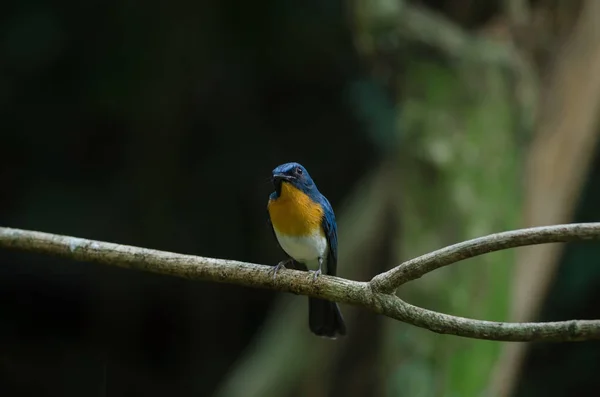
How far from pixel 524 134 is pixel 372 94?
4.26ft

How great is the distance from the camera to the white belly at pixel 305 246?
324 cm

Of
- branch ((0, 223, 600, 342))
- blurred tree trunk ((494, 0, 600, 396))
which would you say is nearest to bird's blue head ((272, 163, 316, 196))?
branch ((0, 223, 600, 342))

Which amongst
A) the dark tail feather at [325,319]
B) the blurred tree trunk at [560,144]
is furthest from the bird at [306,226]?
the blurred tree trunk at [560,144]

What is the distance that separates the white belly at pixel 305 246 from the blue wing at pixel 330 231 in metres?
0.04

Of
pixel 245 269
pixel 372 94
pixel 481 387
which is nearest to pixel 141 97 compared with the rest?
pixel 372 94

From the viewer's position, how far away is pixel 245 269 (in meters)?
2.47

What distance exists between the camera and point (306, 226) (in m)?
3.21

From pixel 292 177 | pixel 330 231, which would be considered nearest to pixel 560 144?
pixel 330 231

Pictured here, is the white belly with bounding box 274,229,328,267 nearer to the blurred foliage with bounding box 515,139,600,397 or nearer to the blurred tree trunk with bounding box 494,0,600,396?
the blurred tree trunk with bounding box 494,0,600,396

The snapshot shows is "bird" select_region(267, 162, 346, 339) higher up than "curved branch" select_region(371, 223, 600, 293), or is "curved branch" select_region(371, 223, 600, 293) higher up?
"curved branch" select_region(371, 223, 600, 293)

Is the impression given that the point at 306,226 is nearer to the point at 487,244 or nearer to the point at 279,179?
the point at 279,179

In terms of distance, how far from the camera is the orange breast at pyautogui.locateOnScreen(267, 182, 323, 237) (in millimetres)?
3139

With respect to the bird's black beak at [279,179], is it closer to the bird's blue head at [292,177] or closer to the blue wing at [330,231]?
the bird's blue head at [292,177]

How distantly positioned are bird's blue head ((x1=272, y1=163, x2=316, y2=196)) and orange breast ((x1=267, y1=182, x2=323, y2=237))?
20mm
